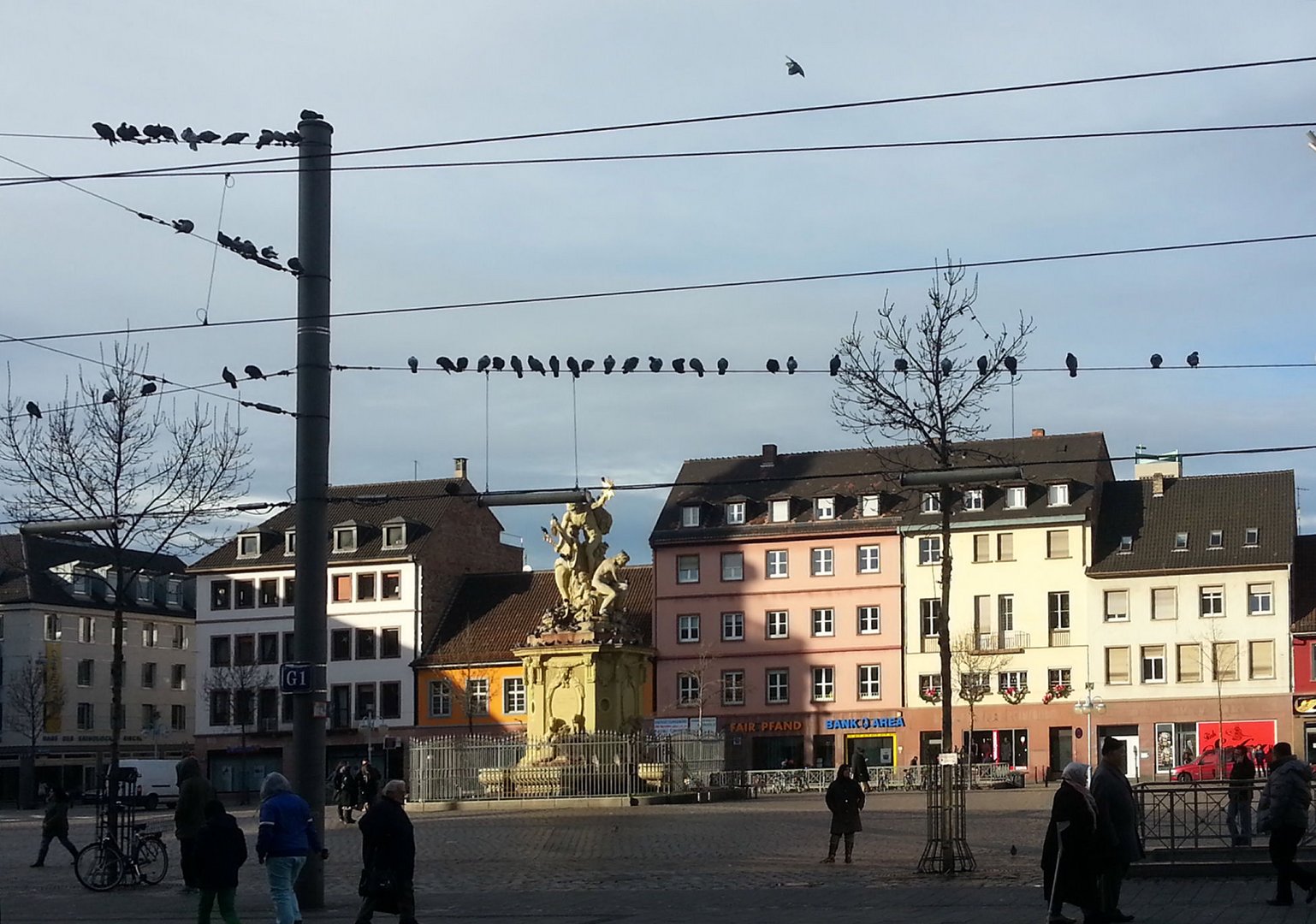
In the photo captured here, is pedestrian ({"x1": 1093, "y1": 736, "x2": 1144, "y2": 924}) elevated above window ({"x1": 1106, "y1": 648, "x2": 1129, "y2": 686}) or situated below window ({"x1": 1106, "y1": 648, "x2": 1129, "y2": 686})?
below

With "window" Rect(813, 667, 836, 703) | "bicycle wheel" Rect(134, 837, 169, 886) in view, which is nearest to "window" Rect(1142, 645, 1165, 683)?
"window" Rect(813, 667, 836, 703)

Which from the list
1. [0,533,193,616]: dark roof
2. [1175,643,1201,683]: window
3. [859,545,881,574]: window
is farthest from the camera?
[0,533,193,616]: dark roof

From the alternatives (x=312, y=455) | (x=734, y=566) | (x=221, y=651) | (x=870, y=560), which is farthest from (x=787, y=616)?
(x=312, y=455)

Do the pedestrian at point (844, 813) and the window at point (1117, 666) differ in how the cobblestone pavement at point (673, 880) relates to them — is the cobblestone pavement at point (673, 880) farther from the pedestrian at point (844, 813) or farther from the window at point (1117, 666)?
the window at point (1117, 666)

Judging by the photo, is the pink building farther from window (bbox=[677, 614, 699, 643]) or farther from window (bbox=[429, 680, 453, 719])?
window (bbox=[429, 680, 453, 719])

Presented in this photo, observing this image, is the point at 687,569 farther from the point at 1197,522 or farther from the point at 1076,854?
the point at 1076,854

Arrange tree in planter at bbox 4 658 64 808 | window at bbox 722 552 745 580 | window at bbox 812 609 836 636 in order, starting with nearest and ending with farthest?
window at bbox 812 609 836 636
window at bbox 722 552 745 580
tree in planter at bbox 4 658 64 808

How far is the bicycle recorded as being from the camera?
27344 millimetres

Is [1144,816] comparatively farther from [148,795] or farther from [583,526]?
[148,795]

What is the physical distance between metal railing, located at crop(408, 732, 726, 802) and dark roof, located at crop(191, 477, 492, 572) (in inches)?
1425

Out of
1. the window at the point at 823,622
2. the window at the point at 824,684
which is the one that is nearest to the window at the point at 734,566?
the window at the point at 823,622

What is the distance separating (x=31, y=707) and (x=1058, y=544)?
45494 mm

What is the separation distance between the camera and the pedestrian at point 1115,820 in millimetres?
18219

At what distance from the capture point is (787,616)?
82.6m
